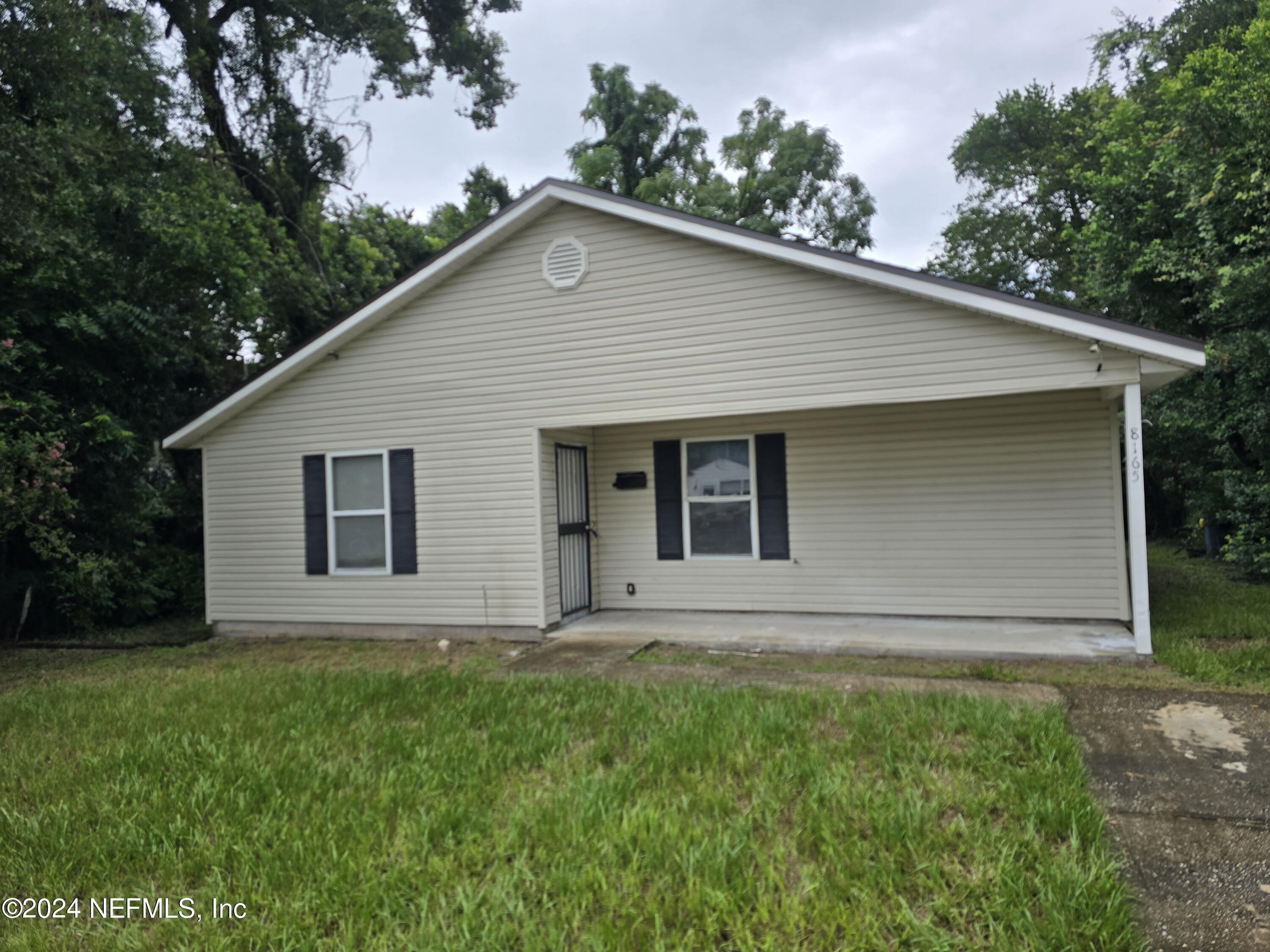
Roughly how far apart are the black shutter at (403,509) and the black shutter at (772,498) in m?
3.75

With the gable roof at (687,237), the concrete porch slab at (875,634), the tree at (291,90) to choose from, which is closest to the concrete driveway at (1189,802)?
the concrete porch slab at (875,634)

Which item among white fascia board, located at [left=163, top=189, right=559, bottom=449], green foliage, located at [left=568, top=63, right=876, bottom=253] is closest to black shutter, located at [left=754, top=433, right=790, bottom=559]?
white fascia board, located at [left=163, top=189, right=559, bottom=449]

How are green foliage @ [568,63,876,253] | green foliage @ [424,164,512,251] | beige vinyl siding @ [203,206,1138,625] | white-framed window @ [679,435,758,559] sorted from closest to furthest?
beige vinyl siding @ [203,206,1138,625], white-framed window @ [679,435,758,559], green foliage @ [568,63,876,253], green foliage @ [424,164,512,251]

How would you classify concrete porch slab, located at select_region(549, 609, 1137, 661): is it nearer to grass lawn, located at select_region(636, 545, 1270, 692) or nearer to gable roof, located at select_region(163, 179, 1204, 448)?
grass lawn, located at select_region(636, 545, 1270, 692)

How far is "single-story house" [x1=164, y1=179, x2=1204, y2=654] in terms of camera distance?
6984 millimetres

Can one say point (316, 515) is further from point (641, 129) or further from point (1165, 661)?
point (641, 129)

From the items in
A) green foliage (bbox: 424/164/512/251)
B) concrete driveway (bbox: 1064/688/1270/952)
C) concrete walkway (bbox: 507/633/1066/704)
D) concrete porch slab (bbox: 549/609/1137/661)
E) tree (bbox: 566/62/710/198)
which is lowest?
concrete driveway (bbox: 1064/688/1270/952)

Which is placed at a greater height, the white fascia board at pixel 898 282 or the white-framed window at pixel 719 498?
the white fascia board at pixel 898 282

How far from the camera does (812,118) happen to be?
77.2 ft

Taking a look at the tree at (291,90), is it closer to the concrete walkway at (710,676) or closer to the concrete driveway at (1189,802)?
the concrete walkway at (710,676)

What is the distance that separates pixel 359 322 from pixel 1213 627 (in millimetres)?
8775

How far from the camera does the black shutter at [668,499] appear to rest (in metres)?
8.74

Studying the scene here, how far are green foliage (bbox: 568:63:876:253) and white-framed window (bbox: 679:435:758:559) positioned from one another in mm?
14574

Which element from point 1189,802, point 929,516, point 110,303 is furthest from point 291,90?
point 1189,802
